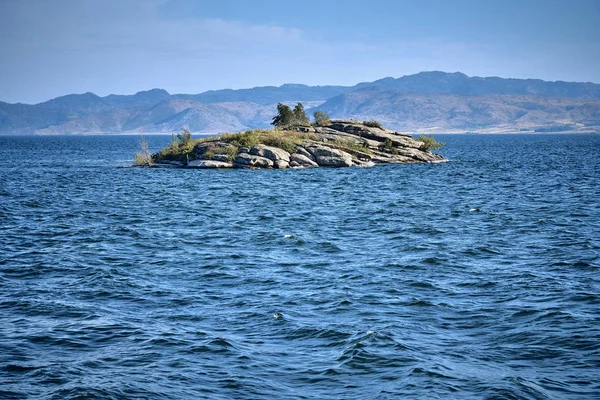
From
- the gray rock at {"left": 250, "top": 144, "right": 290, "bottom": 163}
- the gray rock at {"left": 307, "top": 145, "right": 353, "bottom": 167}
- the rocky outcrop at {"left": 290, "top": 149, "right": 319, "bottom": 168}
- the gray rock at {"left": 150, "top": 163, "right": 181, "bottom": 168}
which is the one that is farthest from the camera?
the gray rock at {"left": 150, "top": 163, "right": 181, "bottom": 168}

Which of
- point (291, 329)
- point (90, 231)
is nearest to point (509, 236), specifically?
point (291, 329)

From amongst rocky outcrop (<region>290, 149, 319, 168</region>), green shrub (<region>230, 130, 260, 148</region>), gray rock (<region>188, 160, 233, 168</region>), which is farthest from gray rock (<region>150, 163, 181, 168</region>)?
rocky outcrop (<region>290, 149, 319, 168</region>)

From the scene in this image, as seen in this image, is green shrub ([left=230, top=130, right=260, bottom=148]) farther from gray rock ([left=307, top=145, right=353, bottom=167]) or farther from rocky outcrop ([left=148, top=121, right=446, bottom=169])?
gray rock ([left=307, top=145, right=353, bottom=167])

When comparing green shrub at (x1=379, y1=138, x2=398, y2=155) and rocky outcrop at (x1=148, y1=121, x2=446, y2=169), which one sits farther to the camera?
green shrub at (x1=379, y1=138, x2=398, y2=155)

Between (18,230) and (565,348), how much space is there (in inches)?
1164

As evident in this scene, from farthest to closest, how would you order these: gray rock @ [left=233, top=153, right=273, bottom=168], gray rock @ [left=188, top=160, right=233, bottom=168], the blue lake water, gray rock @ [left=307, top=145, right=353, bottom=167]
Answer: gray rock @ [left=307, top=145, right=353, bottom=167] < gray rock @ [left=188, top=160, right=233, bottom=168] < gray rock @ [left=233, top=153, right=273, bottom=168] < the blue lake water

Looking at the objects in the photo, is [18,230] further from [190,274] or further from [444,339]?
[444,339]

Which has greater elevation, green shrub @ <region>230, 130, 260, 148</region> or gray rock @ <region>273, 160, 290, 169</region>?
green shrub @ <region>230, 130, 260, 148</region>

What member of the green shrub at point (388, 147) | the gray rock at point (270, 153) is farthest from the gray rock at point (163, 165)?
the green shrub at point (388, 147)

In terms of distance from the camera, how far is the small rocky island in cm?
7719

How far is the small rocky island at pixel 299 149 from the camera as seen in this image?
7719cm

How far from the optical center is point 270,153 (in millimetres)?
76250

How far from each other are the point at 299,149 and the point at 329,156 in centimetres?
401

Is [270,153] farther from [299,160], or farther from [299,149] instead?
[299,149]
